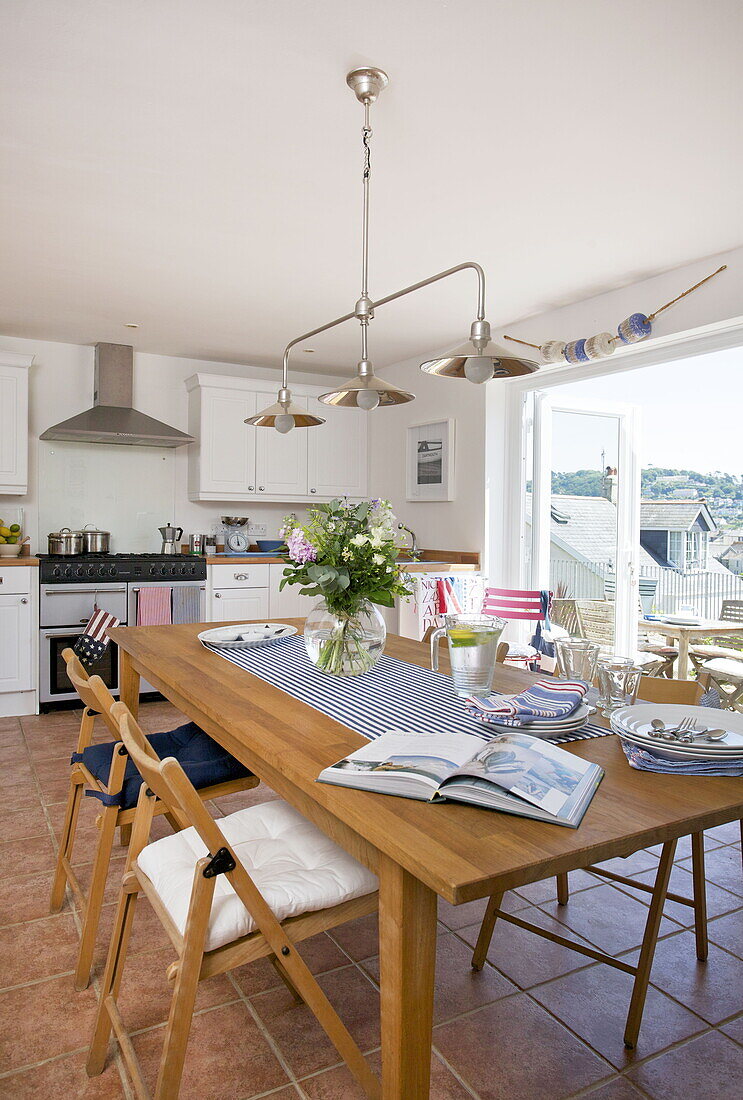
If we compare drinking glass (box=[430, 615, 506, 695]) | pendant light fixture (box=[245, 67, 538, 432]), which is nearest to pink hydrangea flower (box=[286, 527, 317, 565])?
drinking glass (box=[430, 615, 506, 695])

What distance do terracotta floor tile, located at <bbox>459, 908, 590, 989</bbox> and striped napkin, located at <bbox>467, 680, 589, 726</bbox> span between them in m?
0.80

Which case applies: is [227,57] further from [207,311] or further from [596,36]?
[207,311]

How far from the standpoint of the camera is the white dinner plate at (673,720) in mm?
1496

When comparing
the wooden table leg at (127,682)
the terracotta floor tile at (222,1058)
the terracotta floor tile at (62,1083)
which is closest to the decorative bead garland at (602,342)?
the wooden table leg at (127,682)

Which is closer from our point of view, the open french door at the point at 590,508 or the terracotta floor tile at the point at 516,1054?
the terracotta floor tile at the point at 516,1054

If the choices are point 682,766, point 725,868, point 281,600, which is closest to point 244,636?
point 682,766

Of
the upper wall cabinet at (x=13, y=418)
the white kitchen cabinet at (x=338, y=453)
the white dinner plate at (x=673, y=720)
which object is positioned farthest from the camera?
the white kitchen cabinet at (x=338, y=453)

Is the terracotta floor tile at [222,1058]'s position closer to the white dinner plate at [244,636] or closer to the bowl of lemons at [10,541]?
the white dinner plate at [244,636]

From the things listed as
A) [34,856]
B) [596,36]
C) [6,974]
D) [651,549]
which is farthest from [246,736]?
[651,549]

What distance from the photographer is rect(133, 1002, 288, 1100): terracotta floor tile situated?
163cm

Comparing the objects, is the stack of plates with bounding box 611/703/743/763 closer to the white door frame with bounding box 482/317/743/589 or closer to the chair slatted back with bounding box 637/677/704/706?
the chair slatted back with bounding box 637/677/704/706

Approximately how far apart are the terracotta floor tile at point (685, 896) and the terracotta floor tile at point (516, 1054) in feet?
2.35

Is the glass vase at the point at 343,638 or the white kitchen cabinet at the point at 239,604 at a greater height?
the glass vase at the point at 343,638

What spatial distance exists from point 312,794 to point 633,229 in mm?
2997
